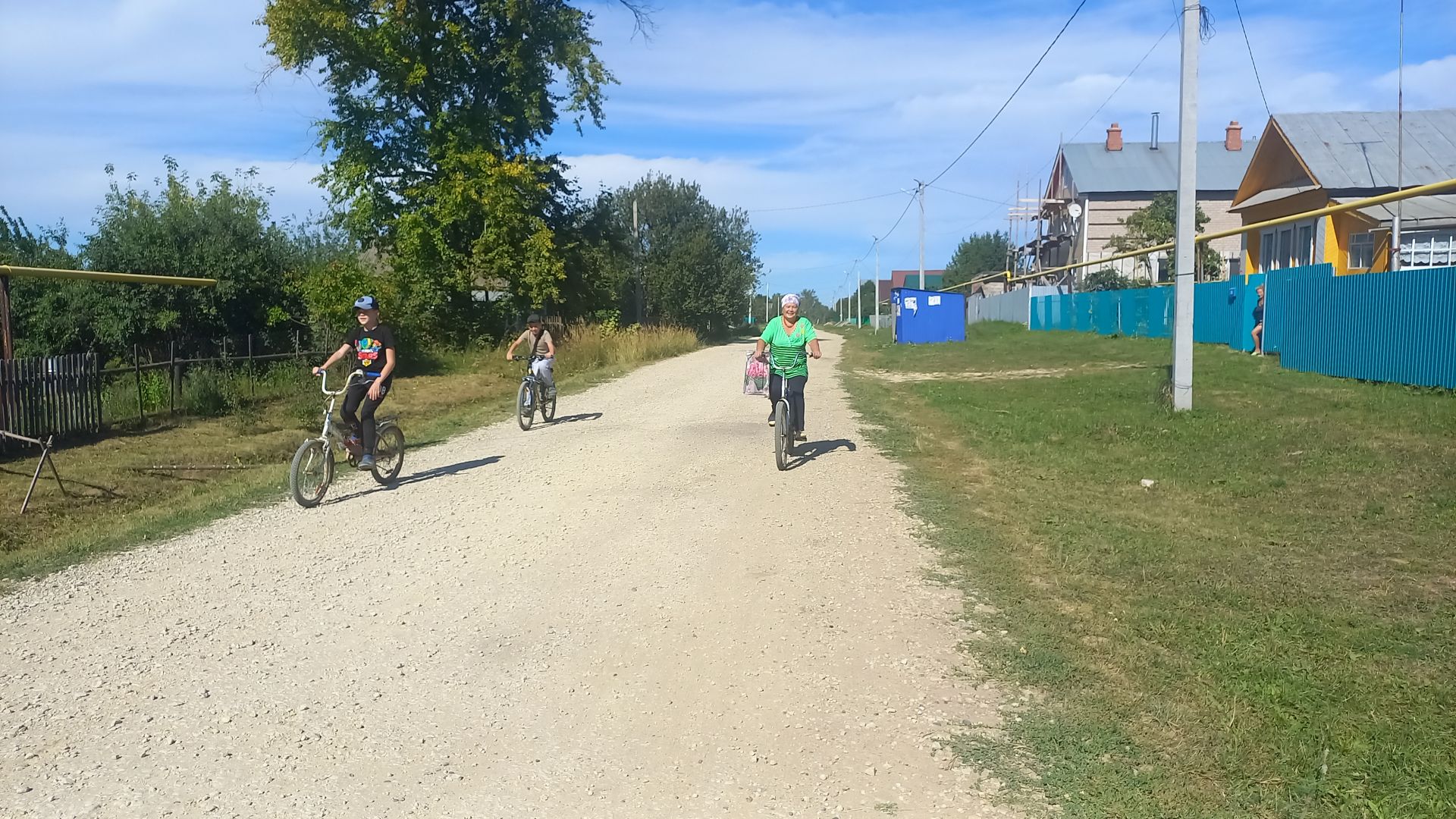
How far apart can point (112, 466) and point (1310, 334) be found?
17.6 metres

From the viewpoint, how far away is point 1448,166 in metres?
28.6

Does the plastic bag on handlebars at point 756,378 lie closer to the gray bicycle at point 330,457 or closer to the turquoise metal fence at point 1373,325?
the gray bicycle at point 330,457

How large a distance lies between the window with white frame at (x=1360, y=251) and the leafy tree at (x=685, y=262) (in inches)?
1099

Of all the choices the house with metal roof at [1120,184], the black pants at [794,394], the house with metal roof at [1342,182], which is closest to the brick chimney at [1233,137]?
the house with metal roof at [1120,184]

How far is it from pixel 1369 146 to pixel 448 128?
25.9 meters

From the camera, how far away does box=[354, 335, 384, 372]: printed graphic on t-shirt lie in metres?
9.71

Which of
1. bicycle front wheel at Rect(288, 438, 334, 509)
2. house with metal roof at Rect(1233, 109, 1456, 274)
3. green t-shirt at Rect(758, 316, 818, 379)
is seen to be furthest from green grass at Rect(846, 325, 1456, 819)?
house with metal roof at Rect(1233, 109, 1456, 274)

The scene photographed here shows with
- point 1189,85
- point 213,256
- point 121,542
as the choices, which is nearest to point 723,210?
point 213,256

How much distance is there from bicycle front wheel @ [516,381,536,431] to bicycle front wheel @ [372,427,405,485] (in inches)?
166

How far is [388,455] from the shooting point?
10141 millimetres

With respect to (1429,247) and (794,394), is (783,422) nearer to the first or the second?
(794,394)

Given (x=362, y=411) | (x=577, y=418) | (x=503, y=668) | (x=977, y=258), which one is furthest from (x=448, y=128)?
(x=977, y=258)

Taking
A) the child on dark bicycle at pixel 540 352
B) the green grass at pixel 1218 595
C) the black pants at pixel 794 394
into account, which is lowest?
the green grass at pixel 1218 595

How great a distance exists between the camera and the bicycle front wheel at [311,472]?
898 cm
